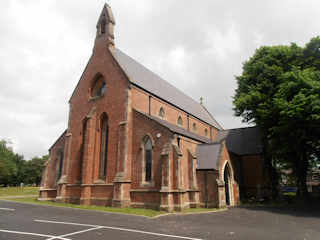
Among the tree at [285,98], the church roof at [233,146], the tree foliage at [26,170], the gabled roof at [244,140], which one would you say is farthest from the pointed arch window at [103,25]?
the tree foliage at [26,170]

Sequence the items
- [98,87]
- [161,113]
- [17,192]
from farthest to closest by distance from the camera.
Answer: [17,192]
[161,113]
[98,87]

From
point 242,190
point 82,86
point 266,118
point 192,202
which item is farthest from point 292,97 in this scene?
point 82,86

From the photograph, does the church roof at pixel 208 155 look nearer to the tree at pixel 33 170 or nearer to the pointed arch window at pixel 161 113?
the pointed arch window at pixel 161 113

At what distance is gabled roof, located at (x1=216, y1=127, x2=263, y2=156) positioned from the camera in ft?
109

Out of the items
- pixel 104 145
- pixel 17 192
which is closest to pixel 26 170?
pixel 17 192

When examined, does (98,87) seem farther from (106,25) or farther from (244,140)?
(244,140)

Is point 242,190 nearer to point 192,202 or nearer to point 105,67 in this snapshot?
point 192,202

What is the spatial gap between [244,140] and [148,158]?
20075 millimetres

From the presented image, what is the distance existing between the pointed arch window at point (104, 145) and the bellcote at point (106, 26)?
9192 millimetres

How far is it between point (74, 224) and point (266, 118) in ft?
64.6

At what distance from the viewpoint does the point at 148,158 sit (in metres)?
21.5

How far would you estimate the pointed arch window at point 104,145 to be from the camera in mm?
23422

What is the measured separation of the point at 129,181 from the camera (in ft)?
69.1

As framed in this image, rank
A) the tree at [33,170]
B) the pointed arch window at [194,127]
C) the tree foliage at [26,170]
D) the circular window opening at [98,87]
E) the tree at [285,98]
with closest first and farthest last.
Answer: the tree at [285,98]
the circular window opening at [98,87]
the pointed arch window at [194,127]
the tree foliage at [26,170]
the tree at [33,170]
